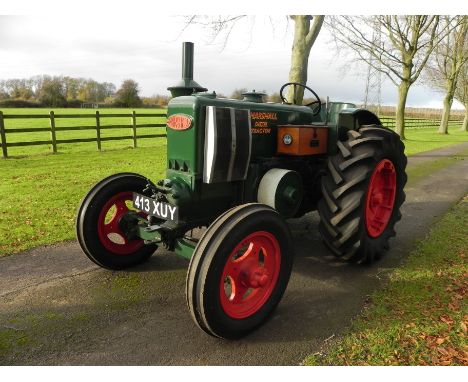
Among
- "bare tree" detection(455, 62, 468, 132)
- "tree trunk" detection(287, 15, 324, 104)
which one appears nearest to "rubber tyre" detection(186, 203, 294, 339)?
"tree trunk" detection(287, 15, 324, 104)

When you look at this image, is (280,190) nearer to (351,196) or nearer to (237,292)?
(351,196)

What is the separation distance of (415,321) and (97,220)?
2751 mm

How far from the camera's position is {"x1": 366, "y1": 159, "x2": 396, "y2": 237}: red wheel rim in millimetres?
3916

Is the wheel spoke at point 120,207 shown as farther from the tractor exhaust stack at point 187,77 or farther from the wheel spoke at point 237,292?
the wheel spoke at point 237,292

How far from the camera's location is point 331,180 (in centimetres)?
352

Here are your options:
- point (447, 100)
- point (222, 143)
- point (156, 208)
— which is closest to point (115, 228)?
point (156, 208)

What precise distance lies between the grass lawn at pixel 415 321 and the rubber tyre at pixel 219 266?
0.56 m

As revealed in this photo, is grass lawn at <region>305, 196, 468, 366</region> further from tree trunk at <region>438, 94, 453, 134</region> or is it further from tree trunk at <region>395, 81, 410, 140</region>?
tree trunk at <region>438, 94, 453, 134</region>

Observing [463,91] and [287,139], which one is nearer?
[287,139]

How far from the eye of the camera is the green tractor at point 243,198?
2539 mm

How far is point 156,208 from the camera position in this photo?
10.1 feet

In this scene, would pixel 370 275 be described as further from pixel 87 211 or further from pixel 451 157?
pixel 451 157

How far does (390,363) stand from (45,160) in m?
10.3

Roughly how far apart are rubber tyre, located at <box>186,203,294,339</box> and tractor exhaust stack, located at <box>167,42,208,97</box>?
136 centimetres
